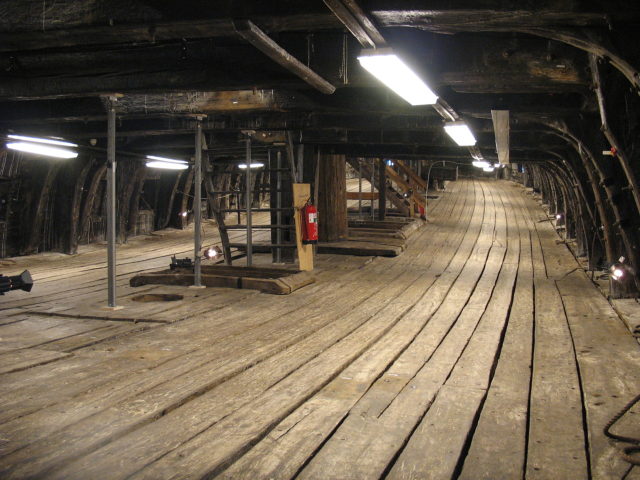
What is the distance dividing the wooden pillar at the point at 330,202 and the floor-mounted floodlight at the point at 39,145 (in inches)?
196

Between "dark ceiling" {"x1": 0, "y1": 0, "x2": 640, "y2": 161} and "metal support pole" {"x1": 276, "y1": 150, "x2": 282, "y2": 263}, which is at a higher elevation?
"dark ceiling" {"x1": 0, "y1": 0, "x2": 640, "y2": 161}

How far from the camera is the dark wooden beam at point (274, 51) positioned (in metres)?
3.68

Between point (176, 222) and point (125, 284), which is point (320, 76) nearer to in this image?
point (125, 284)

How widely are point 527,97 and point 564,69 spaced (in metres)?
1.69

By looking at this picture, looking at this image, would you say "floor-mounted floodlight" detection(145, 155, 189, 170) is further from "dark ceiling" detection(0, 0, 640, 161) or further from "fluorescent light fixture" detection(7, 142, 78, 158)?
"dark ceiling" detection(0, 0, 640, 161)

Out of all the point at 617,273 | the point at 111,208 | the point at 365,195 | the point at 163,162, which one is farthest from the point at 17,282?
the point at 365,195

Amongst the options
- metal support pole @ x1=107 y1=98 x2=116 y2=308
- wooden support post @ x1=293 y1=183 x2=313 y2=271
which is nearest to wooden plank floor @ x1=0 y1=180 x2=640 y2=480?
metal support pole @ x1=107 y1=98 x2=116 y2=308

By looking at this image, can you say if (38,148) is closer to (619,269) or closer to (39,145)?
(39,145)

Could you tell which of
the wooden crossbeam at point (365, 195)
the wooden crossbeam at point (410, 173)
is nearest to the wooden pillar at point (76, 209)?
the wooden crossbeam at point (365, 195)

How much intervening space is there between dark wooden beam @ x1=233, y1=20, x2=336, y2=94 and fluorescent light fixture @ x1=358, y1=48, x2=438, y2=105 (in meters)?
0.50

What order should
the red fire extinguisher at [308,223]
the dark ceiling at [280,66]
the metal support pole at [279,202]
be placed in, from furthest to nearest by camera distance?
1. the metal support pole at [279,202]
2. the red fire extinguisher at [308,223]
3. the dark ceiling at [280,66]

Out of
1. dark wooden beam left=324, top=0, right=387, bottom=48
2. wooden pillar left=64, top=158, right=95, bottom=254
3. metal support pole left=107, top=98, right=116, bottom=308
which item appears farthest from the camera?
wooden pillar left=64, top=158, right=95, bottom=254

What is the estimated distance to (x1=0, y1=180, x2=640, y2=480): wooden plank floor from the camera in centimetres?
276

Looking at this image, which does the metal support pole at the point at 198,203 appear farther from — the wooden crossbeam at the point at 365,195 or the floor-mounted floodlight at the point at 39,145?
the wooden crossbeam at the point at 365,195
